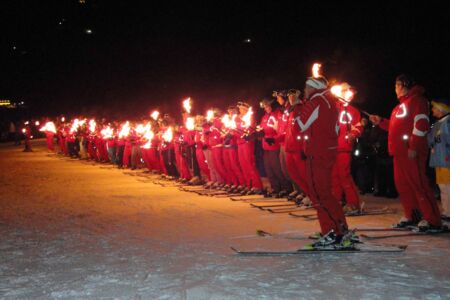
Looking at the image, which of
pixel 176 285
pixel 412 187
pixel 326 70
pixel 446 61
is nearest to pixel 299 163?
pixel 412 187

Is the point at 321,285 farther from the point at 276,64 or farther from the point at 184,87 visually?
the point at 184,87

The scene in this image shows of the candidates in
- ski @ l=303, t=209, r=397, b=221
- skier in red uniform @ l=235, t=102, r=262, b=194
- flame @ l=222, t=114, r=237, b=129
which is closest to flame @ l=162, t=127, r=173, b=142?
flame @ l=222, t=114, r=237, b=129

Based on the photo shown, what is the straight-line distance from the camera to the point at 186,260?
6777 mm

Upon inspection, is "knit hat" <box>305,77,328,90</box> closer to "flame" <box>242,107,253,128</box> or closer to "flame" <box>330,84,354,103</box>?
"flame" <box>330,84,354,103</box>

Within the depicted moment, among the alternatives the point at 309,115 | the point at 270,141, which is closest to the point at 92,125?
the point at 270,141

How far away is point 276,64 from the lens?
82.2 feet

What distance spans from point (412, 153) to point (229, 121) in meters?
6.77

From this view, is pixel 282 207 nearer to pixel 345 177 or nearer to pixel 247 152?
pixel 345 177

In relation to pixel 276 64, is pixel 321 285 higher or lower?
lower

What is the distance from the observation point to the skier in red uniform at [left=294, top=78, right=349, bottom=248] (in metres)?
7.20

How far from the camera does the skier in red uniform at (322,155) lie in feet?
23.6

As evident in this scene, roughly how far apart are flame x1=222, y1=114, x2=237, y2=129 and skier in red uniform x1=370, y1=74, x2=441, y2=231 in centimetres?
576

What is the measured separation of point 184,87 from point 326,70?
1817 cm

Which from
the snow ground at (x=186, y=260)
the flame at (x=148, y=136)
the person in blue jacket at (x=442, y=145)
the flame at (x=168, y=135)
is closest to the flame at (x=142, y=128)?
the flame at (x=148, y=136)
